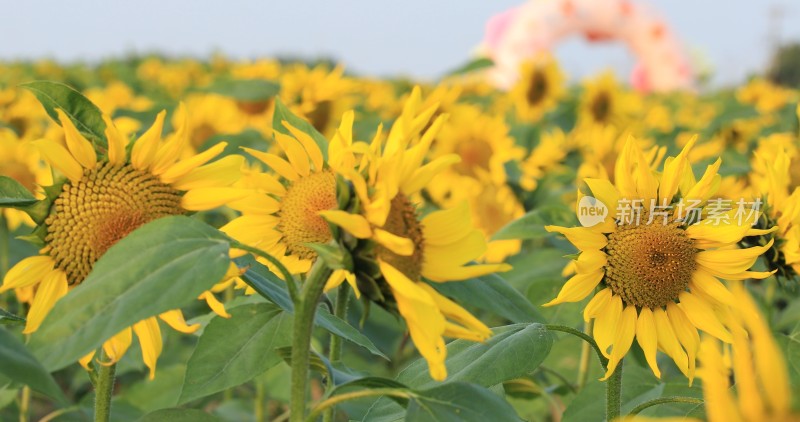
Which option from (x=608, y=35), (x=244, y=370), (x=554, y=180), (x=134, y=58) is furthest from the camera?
(x=608, y=35)

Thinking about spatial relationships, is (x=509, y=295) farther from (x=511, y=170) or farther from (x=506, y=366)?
(x=511, y=170)

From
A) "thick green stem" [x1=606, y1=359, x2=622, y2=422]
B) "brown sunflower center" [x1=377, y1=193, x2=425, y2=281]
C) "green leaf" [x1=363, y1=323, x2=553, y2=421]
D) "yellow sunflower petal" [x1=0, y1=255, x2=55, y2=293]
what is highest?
"brown sunflower center" [x1=377, y1=193, x2=425, y2=281]

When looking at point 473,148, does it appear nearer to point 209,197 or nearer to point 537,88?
point 537,88

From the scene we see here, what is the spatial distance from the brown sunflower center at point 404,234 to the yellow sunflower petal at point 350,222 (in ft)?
0.14

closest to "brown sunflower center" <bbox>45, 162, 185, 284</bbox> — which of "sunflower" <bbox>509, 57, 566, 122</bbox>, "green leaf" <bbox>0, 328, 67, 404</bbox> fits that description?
"green leaf" <bbox>0, 328, 67, 404</bbox>

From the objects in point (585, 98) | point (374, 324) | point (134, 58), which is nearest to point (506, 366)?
point (374, 324)

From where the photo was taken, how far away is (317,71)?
3.17 m

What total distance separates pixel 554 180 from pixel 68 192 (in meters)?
1.80

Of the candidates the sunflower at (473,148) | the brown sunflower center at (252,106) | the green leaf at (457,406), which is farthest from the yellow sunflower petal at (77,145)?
the brown sunflower center at (252,106)

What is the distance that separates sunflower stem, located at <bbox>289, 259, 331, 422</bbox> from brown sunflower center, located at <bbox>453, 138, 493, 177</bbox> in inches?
93.9

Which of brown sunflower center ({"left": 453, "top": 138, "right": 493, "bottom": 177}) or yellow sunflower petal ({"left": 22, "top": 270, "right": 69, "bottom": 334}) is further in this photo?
brown sunflower center ({"left": 453, "top": 138, "right": 493, "bottom": 177})

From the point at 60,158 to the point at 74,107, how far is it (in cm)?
8

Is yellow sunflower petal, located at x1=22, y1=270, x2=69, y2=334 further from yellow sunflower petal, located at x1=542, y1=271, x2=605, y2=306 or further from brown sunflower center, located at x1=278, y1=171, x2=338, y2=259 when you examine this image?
yellow sunflower petal, located at x1=542, y1=271, x2=605, y2=306

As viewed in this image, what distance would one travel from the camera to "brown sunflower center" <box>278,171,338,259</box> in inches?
43.7
